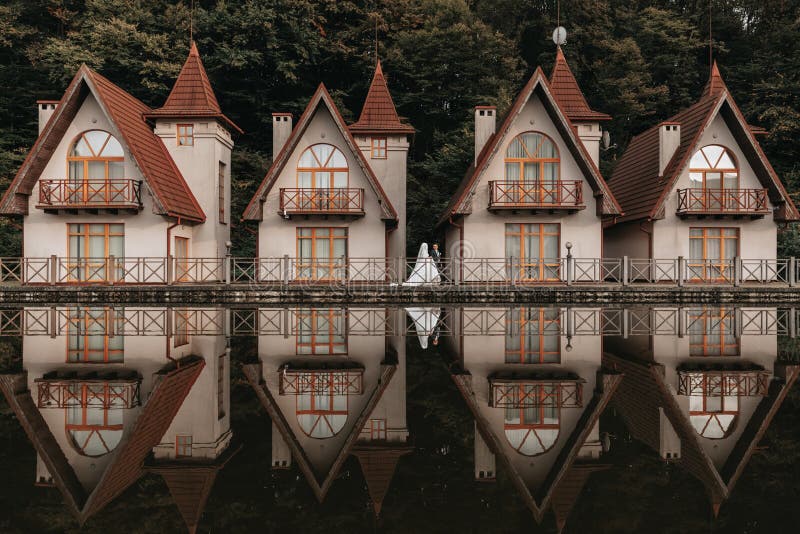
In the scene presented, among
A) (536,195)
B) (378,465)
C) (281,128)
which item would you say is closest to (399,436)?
(378,465)

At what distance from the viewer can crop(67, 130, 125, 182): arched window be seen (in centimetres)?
2306

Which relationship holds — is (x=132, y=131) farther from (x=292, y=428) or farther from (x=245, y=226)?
(x=292, y=428)

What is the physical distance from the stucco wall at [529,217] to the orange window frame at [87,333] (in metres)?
14.0

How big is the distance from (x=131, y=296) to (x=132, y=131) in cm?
734

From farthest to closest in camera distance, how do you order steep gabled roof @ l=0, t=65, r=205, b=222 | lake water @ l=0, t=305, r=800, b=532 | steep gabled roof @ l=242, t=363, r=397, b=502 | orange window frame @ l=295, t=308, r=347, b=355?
steep gabled roof @ l=0, t=65, r=205, b=222 → orange window frame @ l=295, t=308, r=347, b=355 → steep gabled roof @ l=242, t=363, r=397, b=502 → lake water @ l=0, t=305, r=800, b=532

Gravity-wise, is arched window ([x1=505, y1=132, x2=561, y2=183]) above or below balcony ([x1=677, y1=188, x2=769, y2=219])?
above

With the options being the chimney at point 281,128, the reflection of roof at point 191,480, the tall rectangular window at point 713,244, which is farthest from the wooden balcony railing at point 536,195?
the reflection of roof at point 191,480

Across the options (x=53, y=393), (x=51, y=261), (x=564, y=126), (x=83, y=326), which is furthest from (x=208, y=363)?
(x=564, y=126)

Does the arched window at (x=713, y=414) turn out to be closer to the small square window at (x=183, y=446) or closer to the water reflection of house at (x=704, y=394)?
the water reflection of house at (x=704, y=394)

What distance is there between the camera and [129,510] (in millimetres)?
3506

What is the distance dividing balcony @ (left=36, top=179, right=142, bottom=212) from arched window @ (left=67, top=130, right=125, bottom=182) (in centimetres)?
57

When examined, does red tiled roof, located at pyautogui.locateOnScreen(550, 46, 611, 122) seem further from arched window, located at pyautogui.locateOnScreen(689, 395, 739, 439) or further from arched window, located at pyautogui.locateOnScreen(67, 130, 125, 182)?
arched window, located at pyautogui.locateOnScreen(689, 395, 739, 439)

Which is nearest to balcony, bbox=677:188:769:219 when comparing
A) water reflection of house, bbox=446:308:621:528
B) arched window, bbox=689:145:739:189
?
arched window, bbox=689:145:739:189

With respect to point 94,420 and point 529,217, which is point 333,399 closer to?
point 94,420
